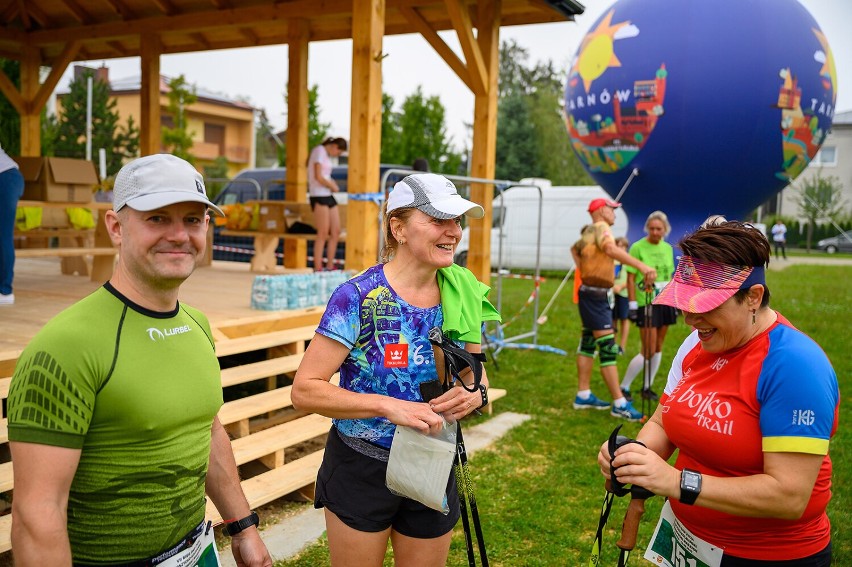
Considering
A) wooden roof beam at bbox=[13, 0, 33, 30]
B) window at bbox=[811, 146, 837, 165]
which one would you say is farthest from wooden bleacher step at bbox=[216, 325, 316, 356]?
window at bbox=[811, 146, 837, 165]

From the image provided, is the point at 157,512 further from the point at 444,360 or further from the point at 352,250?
the point at 352,250

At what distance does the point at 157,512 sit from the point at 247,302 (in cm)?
543

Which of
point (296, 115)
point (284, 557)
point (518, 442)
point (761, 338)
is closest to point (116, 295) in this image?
point (761, 338)

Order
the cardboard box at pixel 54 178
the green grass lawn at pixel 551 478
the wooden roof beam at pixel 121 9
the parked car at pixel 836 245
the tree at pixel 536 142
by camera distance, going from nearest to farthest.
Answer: the green grass lawn at pixel 551 478
the cardboard box at pixel 54 178
the wooden roof beam at pixel 121 9
the tree at pixel 536 142
the parked car at pixel 836 245

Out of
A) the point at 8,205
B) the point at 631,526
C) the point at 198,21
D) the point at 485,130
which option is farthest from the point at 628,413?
the point at 198,21

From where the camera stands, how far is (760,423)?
193 centimetres

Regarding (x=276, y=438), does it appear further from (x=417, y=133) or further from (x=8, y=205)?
(x=417, y=133)

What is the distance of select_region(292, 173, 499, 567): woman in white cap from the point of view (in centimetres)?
228

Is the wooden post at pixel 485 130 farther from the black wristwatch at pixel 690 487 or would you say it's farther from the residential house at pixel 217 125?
the residential house at pixel 217 125

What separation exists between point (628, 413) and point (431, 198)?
524 cm

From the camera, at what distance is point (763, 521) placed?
199 cm

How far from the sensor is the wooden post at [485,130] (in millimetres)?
8648

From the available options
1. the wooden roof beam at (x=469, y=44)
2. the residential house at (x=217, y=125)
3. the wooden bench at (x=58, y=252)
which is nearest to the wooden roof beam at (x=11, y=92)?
the wooden bench at (x=58, y=252)

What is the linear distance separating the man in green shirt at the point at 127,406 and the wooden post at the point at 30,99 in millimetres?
10753
